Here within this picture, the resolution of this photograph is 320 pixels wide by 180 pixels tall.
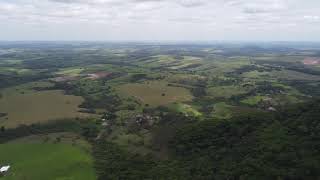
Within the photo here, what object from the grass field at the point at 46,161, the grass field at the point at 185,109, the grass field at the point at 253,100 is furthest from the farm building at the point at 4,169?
the grass field at the point at 253,100

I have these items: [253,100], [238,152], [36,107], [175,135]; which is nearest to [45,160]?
[175,135]

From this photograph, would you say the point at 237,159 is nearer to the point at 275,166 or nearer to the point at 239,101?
the point at 275,166

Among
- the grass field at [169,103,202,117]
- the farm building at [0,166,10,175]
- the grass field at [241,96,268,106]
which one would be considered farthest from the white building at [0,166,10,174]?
the grass field at [241,96,268,106]

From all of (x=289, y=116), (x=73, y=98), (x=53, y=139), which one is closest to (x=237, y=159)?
(x=289, y=116)

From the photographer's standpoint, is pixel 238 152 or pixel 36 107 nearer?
pixel 238 152

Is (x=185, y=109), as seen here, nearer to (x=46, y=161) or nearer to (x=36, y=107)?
(x=36, y=107)

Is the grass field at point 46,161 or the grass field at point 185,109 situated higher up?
the grass field at point 46,161

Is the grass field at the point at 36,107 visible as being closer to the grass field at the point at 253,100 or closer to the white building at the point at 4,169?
the white building at the point at 4,169
